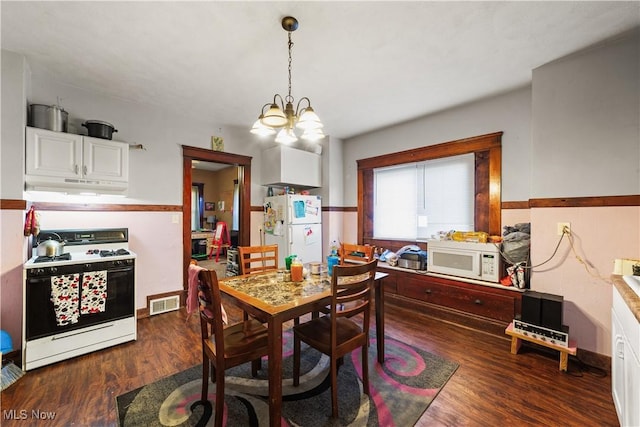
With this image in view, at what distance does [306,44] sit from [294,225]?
2.44 m

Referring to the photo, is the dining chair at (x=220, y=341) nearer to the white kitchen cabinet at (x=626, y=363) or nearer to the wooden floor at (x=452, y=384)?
the wooden floor at (x=452, y=384)

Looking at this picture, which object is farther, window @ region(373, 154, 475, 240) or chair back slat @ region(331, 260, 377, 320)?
window @ region(373, 154, 475, 240)

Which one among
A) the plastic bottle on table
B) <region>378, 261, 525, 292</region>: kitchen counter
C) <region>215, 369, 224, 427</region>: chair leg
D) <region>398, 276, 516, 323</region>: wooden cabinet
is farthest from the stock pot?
<region>398, 276, 516, 323</region>: wooden cabinet

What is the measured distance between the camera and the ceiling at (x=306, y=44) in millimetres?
1741

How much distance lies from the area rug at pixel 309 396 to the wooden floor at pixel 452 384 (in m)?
0.10

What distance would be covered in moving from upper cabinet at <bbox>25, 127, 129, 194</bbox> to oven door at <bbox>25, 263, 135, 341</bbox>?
34.6 inches

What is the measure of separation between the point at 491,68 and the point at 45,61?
4009mm

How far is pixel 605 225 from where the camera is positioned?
84.0 inches

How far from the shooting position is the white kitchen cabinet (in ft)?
3.72

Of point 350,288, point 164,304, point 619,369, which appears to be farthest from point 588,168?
point 164,304

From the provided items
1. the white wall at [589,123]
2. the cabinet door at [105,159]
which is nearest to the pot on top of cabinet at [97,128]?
the cabinet door at [105,159]

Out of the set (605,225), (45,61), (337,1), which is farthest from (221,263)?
(605,225)

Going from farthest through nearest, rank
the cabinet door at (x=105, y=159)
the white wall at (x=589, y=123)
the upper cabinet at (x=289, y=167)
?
1. the upper cabinet at (x=289, y=167)
2. the cabinet door at (x=105, y=159)
3. the white wall at (x=589, y=123)

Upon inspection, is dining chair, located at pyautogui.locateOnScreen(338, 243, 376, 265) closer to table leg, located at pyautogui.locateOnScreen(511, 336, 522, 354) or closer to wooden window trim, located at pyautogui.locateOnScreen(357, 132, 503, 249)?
table leg, located at pyautogui.locateOnScreen(511, 336, 522, 354)
